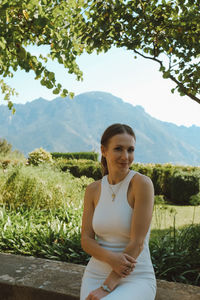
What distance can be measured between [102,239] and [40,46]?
263 centimetres

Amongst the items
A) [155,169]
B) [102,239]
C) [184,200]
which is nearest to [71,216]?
[102,239]

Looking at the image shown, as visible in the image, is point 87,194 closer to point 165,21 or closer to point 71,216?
point 165,21

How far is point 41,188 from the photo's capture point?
5.85 meters

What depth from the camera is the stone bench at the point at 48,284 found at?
2.26 meters

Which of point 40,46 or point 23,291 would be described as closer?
point 23,291

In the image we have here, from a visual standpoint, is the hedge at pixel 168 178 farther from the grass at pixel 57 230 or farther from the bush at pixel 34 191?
the bush at pixel 34 191

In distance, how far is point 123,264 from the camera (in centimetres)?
171

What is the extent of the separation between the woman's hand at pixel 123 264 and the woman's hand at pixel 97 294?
13 cm

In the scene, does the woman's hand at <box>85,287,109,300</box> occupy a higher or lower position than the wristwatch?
lower

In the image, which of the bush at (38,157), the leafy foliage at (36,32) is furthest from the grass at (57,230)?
the bush at (38,157)

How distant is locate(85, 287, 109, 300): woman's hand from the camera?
1.67 m

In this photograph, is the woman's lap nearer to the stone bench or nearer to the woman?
the woman

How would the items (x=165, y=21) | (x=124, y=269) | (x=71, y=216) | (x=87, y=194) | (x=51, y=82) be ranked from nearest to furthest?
(x=124, y=269), (x=87, y=194), (x=51, y=82), (x=165, y=21), (x=71, y=216)

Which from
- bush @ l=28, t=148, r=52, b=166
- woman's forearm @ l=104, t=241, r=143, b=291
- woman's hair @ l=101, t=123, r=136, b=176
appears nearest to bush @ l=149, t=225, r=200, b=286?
woman's forearm @ l=104, t=241, r=143, b=291
